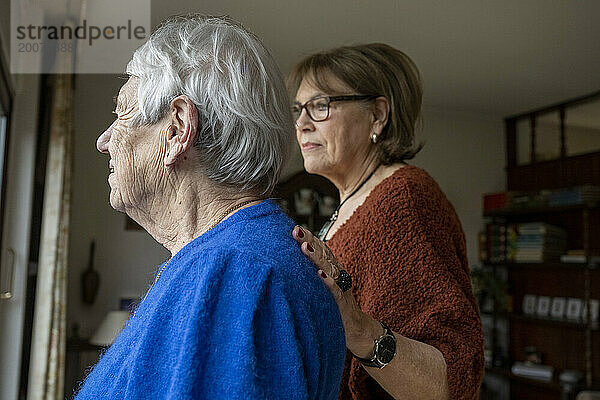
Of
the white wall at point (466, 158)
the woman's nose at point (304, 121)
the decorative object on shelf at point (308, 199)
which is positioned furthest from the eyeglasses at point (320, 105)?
the white wall at point (466, 158)

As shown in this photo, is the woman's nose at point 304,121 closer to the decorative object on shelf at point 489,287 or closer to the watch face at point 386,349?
the watch face at point 386,349

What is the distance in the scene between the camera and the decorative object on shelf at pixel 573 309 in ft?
16.9

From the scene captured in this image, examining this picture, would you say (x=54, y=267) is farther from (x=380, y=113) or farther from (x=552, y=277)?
(x=552, y=277)

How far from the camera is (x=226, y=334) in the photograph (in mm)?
631

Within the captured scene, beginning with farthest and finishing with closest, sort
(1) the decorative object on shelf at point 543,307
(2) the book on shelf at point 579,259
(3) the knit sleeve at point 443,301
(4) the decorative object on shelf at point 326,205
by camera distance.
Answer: (1) the decorative object on shelf at point 543,307 < (4) the decorative object on shelf at point 326,205 < (2) the book on shelf at point 579,259 < (3) the knit sleeve at point 443,301

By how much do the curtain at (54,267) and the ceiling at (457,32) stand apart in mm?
883

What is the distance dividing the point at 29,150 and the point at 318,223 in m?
2.53

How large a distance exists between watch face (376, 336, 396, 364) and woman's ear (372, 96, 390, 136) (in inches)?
21.3

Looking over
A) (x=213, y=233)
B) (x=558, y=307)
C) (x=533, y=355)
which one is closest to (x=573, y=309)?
(x=558, y=307)

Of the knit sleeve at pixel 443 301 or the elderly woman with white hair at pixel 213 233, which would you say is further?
the knit sleeve at pixel 443 301

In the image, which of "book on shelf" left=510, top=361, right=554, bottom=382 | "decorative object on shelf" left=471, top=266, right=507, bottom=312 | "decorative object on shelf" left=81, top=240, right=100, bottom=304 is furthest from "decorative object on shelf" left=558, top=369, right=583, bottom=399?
"decorative object on shelf" left=81, top=240, right=100, bottom=304

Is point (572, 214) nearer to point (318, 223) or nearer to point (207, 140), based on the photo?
point (318, 223)

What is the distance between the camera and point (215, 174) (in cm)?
79

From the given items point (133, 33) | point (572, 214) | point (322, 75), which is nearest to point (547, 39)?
point (572, 214)
